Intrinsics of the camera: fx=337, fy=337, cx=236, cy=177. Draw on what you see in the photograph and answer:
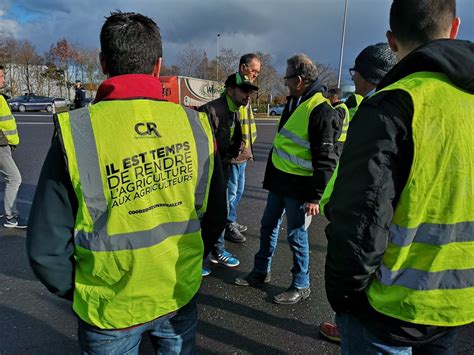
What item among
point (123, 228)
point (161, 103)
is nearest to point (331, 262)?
point (123, 228)

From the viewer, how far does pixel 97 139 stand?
118cm

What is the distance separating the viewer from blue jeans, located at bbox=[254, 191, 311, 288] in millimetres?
2859

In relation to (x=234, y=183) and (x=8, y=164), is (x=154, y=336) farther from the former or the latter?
(x=8, y=164)

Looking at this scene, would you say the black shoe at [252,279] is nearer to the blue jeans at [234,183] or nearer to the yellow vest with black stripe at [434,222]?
the blue jeans at [234,183]

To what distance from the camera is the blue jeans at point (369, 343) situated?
3.98ft

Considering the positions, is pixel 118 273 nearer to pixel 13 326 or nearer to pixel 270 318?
pixel 270 318

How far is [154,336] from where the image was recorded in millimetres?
1479

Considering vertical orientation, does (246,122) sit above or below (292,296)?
above

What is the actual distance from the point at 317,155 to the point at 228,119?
1.18 m

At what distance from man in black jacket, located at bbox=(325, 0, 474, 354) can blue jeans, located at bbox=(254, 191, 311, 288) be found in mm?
1584

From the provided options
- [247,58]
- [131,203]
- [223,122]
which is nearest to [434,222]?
[131,203]

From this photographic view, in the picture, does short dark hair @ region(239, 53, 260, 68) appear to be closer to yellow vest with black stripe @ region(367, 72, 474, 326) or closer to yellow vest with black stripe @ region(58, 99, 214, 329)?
yellow vest with black stripe @ region(58, 99, 214, 329)

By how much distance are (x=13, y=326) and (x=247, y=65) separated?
3.34 meters

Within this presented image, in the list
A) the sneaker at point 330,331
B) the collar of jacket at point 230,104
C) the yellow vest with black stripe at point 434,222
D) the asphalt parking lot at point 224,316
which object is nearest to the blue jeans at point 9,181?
the asphalt parking lot at point 224,316
